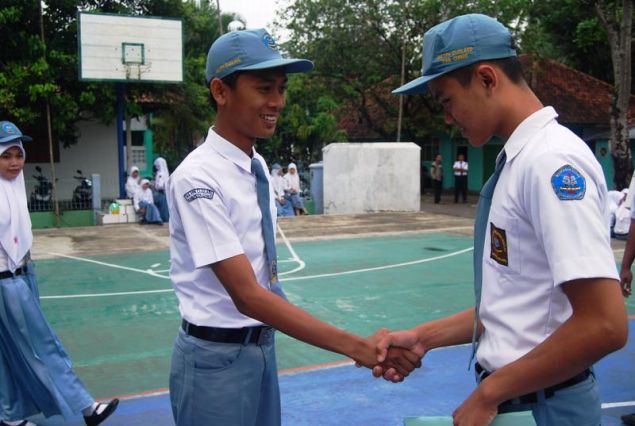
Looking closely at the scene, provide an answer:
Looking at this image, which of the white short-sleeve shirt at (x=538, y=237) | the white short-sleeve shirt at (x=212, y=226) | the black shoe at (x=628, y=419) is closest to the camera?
the white short-sleeve shirt at (x=538, y=237)

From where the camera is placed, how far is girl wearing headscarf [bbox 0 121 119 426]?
4391 mm

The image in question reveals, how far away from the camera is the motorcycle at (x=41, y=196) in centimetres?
1761

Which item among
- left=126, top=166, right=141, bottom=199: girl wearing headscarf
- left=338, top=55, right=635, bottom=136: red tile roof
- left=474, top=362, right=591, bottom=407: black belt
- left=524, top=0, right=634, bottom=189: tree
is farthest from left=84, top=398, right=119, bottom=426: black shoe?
left=338, top=55, right=635, bottom=136: red tile roof

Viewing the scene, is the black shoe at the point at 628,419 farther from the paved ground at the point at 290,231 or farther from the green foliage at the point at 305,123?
the green foliage at the point at 305,123

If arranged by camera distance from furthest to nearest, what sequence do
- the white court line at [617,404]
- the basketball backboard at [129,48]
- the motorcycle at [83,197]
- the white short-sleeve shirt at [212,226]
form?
the motorcycle at [83,197]
the basketball backboard at [129,48]
the white court line at [617,404]
the white short-sleeve shirt at [212,226]

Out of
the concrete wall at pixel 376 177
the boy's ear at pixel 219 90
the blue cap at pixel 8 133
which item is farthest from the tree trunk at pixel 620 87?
the boy's ear at pixel 219 90

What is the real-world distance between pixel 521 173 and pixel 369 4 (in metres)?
22.3

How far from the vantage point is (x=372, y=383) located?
17.3 ft

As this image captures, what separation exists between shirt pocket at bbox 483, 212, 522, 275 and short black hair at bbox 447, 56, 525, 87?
1.26 ft

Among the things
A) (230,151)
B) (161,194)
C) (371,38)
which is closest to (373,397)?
(230,151)

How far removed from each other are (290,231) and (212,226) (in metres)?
12.4

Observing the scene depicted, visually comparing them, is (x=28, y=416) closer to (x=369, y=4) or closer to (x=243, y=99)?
(x=243, y=99)

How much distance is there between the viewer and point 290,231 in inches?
581

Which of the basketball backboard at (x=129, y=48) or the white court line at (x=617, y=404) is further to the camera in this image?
the basketball backboard at (x=129, y=48)
